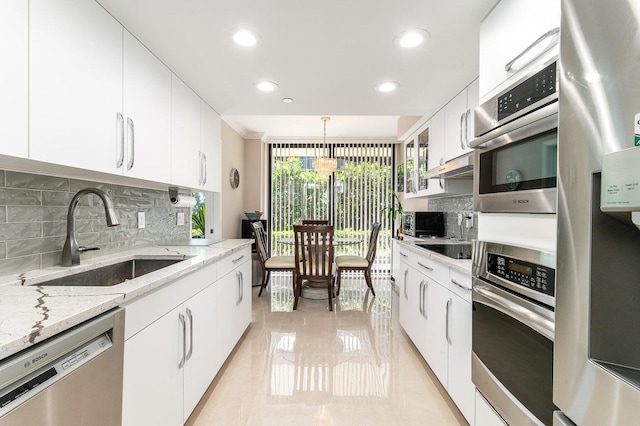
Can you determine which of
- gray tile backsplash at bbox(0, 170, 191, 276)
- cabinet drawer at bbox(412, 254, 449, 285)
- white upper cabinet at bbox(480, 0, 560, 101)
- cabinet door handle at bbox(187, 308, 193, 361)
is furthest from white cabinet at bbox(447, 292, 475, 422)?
gray tile backsplash at bbox(0, 170, 191, 276)

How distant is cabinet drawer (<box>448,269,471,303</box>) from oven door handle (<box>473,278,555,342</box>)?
0.22 m

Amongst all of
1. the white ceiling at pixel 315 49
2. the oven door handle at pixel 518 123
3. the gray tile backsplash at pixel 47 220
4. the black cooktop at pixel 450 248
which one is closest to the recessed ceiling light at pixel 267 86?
the white ceiling at pixel 315 49

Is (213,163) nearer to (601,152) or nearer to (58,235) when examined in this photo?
(58,235)

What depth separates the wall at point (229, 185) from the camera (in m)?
4.34

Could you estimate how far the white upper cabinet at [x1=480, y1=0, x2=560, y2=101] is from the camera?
105 centimetres

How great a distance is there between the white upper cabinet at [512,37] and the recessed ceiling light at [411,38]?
29cm

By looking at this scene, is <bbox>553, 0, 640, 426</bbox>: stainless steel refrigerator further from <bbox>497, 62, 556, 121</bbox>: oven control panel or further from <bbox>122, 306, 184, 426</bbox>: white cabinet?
<bbox>122, 306, 184, 426</bbox>: white cabinet

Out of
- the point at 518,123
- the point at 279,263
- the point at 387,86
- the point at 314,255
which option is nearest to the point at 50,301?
the point at 518,123

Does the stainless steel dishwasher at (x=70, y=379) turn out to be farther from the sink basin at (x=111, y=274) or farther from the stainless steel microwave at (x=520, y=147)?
the stainless steel microwave at (x=520, y=147)

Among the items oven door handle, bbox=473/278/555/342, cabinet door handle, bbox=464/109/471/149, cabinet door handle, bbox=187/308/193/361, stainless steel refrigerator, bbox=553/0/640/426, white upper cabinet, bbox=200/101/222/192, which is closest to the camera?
stainless steel refrigerator, bbox=553/0/640/426

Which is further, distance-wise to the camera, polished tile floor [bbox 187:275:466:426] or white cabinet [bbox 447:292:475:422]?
polished tile floor [bbox 187:275:466:426]

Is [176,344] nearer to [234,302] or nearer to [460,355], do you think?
[234,302]

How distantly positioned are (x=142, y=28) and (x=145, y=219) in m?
1.33

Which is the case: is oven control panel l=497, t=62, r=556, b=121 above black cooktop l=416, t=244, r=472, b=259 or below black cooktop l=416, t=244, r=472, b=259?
above
